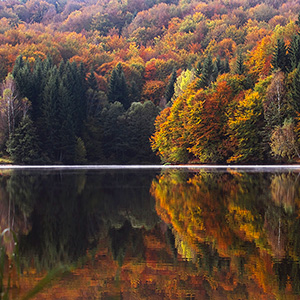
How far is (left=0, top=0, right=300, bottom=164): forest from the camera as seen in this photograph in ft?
183

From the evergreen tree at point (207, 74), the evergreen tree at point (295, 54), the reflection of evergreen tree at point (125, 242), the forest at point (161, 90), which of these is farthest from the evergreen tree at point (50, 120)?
the reflection of evergreen tree at point (125, 242)

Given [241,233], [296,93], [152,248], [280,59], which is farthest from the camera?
[280,59]

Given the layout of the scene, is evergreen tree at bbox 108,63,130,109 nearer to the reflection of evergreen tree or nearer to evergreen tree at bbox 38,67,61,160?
evergreen tree at bbox 38,67,61,160

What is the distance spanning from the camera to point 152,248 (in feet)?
30.2

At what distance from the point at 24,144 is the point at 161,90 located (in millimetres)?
39647

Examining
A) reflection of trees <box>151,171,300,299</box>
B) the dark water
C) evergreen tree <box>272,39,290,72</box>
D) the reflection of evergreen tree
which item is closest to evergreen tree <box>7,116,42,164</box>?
evergreen tree <box>272,39,290,72</box>

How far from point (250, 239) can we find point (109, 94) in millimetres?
81250

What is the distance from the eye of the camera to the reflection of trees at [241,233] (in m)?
7.26

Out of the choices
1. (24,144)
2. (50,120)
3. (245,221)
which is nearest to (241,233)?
(245,221)

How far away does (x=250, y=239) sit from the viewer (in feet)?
33.2

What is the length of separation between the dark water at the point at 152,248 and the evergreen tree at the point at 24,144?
4921cm

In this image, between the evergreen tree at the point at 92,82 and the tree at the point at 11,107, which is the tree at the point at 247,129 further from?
the evergreen tree at the point at 92,82

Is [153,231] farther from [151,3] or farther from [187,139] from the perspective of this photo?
[151,3]

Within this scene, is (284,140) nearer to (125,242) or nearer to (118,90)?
(125,242)
